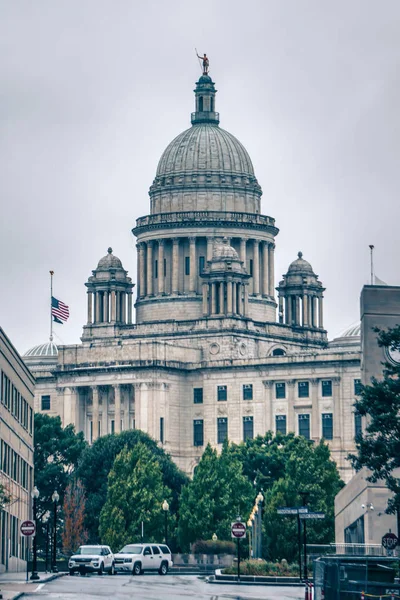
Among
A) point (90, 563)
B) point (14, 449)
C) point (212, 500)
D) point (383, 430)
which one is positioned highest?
point (212, 500)

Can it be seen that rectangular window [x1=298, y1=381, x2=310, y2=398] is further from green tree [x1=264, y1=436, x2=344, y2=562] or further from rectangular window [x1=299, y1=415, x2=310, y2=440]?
green tree [x1=264, y1=436, x2=344, y2=562]

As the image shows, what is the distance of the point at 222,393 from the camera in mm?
199750

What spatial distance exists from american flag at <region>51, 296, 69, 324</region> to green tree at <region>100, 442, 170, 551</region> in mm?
33993

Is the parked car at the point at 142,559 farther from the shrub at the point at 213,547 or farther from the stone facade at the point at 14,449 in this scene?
the shrub at the point at 213,547

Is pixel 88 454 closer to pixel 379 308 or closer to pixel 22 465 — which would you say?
pixel 22 465

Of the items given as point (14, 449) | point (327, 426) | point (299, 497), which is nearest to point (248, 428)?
point (327, 426)

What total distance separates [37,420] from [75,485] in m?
18.4

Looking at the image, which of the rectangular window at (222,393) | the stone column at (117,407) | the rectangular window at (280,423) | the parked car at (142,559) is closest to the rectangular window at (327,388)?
the rectangular window at (280,423)

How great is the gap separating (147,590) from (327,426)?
114727 mm

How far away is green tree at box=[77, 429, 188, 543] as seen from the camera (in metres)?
167

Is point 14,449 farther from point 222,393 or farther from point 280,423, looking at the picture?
point 222,393

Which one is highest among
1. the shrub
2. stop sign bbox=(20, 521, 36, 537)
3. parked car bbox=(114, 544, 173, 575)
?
the shrub

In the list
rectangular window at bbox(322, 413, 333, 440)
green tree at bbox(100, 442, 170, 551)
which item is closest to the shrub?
green tree at bbox(100, 442, 170, 551)

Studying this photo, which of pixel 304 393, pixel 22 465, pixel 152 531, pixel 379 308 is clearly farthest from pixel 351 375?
pixel 379 308
